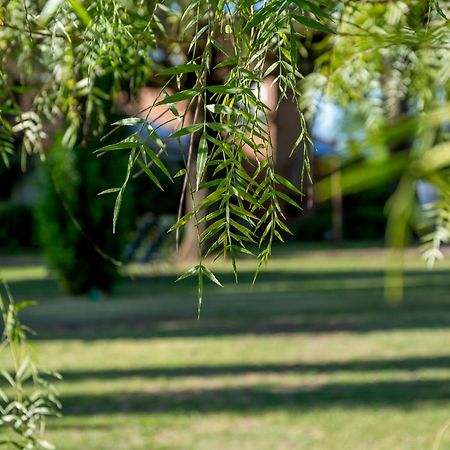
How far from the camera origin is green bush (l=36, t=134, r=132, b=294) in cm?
1264

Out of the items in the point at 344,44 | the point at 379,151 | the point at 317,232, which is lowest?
the point at 317,232

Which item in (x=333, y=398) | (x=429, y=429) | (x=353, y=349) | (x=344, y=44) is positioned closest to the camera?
(x=344, y=44)

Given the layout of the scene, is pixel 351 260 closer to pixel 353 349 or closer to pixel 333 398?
pixel 353 349

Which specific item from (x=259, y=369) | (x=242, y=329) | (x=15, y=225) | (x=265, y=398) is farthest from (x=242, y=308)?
(x=15, y=225)

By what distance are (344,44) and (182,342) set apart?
6961 millimetres

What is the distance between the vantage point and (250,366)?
315 inches

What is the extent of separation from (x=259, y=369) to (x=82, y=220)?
555 centimetres

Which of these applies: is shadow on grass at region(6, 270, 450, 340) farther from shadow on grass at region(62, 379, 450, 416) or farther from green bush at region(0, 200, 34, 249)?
green bush at region(0, 200, 34, 249)

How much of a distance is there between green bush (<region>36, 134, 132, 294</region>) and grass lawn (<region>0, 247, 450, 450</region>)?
1.27 ft

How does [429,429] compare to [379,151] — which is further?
[429,429]

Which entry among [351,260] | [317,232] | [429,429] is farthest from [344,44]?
[317,232]

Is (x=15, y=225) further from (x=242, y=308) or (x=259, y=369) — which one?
(x=259, y=369)

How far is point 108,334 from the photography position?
985 cm

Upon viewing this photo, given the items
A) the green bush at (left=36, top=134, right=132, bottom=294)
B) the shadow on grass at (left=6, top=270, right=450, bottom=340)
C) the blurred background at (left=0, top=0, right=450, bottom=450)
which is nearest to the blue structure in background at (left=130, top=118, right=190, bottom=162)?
the blurred background at (left=0, top=0, right=450, bottom=450)
